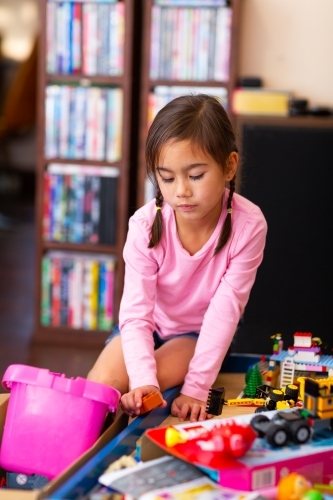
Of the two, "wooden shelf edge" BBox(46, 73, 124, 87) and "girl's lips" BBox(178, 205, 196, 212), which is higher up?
"wooden shelf edge" BBox(46, 73, 124, 87)

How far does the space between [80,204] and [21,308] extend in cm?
63

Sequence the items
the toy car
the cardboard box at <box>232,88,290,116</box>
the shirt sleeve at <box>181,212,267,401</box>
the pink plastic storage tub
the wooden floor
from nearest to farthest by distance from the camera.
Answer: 1. the toy car
2. the pink plastic storage tub
3. the shirt sleeve at <box>181,212,267,401</box>
4. the cardboard box at <box>232,88,290,116</box>
5. the wooden floor

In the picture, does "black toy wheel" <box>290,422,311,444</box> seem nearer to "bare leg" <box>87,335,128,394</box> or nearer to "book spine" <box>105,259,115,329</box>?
"bare leg" <box>87,335,128,394</box>

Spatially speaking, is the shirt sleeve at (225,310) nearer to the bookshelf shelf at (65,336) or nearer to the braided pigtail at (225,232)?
the braided pigtail at (225,232)

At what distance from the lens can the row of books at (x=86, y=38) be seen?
7.83ft

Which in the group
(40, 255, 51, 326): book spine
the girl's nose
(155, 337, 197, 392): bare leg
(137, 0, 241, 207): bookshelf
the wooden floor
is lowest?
the wooden floor

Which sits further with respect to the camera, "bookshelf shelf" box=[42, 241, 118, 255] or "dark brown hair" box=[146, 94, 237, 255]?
"bookshelf shelf" box=[42, 241, 118, 255]

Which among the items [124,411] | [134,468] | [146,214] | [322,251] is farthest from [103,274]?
[134,468]

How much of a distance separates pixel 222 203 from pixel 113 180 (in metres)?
1.04

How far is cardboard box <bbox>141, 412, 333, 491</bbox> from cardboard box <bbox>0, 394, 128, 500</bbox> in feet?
0.28

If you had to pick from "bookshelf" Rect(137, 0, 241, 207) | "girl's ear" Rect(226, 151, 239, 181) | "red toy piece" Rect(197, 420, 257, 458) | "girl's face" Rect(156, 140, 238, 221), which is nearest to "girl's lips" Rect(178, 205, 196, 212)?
"girl's face" Rect(156, 140, 238, 221)

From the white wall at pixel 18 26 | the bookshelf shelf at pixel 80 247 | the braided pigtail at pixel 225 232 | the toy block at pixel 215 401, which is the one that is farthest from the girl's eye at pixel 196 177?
the white wall at pixel 18 26

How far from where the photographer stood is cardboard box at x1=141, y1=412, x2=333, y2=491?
3.22 ft

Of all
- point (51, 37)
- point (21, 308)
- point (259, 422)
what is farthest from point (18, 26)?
point (259, 422)
